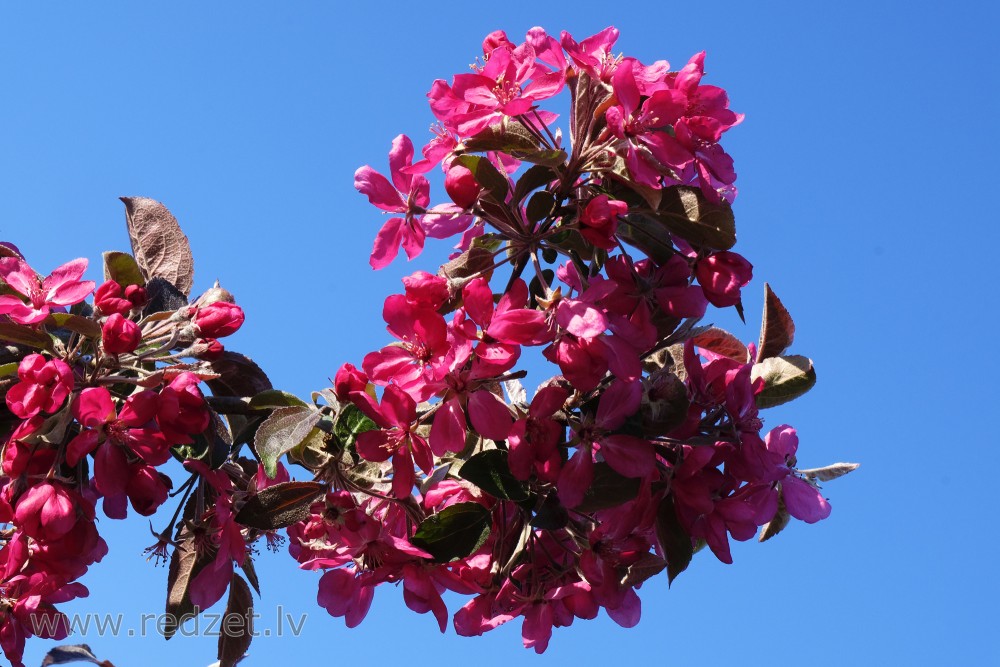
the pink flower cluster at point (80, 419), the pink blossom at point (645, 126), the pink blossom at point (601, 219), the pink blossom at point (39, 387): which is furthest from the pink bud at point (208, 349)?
the pink blossom at point (645, 126)

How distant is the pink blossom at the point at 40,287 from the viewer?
1902mm

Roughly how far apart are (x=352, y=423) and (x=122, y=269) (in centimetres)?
68

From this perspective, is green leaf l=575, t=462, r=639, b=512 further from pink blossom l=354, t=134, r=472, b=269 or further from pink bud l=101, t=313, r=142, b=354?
pink bud l=101, t=313, r=142, b=354

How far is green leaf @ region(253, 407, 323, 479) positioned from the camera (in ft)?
5.67

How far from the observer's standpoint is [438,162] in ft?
6.76

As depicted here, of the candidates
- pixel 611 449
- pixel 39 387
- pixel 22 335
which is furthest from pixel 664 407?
pixel 22 335

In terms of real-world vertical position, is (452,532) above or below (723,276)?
below

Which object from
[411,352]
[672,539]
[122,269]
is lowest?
[672,539]

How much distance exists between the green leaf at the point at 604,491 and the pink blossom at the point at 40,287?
3.44ft

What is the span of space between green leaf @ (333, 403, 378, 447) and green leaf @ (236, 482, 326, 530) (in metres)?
0.12

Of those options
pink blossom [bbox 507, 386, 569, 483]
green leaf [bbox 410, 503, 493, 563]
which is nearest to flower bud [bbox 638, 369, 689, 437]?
→ pink blossom [bbox 507, 386, 569, 483]

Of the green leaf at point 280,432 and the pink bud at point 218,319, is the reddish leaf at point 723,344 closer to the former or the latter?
the green leaf at point 280,432

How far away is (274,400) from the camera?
1.91 m

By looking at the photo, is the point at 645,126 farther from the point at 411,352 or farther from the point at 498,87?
the point at 411,352
